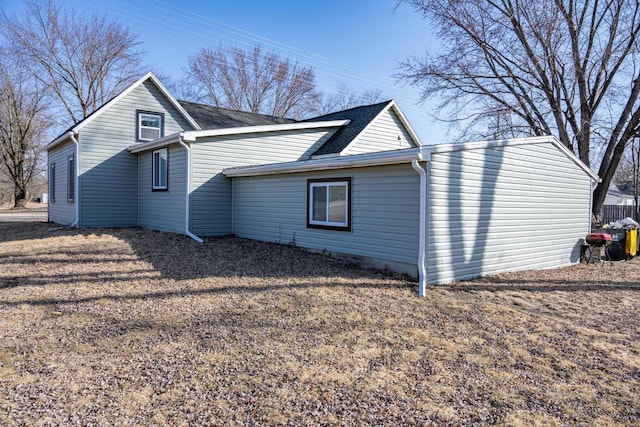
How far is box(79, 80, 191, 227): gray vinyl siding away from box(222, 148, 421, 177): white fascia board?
489 centimetres

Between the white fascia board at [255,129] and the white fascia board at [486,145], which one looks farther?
the white fascia board at [255,129]

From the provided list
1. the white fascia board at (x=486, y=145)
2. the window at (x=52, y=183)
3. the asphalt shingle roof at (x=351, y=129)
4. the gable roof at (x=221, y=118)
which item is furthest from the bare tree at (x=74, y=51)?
the white fascia board at (x=486, y=145)

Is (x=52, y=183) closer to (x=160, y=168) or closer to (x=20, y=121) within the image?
(x=160, y=168)

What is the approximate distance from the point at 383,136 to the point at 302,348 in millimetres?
11827

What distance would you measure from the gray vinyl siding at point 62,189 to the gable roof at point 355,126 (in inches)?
338

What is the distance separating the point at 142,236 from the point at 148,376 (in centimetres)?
885

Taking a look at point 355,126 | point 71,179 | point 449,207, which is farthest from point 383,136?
point 71,179

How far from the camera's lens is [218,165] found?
12.4 meters

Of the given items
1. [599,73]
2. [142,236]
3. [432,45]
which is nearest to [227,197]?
[142,236]

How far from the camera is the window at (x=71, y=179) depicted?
14.6 metres

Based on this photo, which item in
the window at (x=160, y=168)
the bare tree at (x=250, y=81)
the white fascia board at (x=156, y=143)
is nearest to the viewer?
the white fascia board at (x=156, y=143)

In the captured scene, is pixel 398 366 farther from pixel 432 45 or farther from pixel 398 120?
pixel 432 45

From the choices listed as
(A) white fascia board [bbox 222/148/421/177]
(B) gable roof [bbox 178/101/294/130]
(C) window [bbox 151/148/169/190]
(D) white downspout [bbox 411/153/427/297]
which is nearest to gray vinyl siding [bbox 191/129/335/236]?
(A) white fascia board [bbox 222/148/421/177]

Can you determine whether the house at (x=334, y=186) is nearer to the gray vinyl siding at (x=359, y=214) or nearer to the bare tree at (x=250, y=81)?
the gray vinyl siding at (x=359, y=214)
